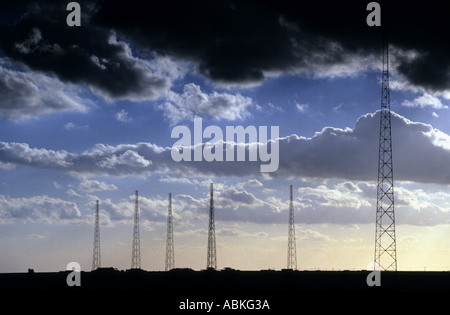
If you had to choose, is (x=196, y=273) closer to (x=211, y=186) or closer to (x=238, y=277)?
(x=238, y=277)

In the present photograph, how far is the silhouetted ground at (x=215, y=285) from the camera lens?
149250 mm

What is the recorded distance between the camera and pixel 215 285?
576 ft

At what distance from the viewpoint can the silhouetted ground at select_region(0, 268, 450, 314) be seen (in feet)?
490

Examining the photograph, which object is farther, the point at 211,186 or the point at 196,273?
the point at 196,273

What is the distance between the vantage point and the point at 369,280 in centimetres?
14938
